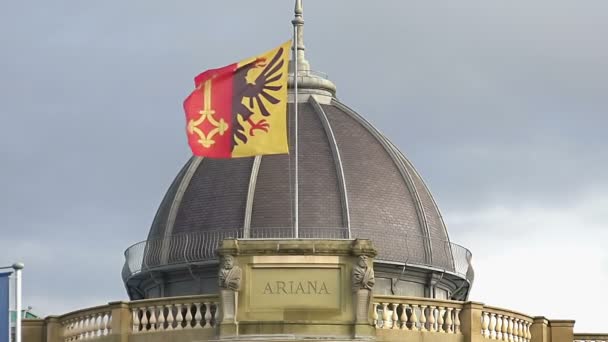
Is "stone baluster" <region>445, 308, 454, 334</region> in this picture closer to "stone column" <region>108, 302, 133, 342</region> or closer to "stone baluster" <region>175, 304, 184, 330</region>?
"stone baluster" <region>175, 304, 184, 330</region>

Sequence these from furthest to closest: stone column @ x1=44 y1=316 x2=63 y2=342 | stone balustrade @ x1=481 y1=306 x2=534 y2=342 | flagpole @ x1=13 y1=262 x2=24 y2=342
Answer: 1. stone column @ x1=44 y1=316 x2=63 y2=342
2. stone balustrade @ x1=481 y1=306 x2=534 y2=342
3. flagpole @ x1=13 y1=262 x2=24 y2=342

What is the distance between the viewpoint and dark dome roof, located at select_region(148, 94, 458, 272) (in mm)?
59000

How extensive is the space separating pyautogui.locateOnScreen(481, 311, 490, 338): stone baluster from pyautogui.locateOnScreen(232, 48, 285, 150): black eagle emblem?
6.65 meters

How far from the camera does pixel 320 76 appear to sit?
63.2 metres

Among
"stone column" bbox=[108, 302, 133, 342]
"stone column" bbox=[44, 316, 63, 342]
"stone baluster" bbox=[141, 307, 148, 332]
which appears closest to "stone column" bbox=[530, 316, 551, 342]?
"stone baluster" bbox=[141, 307, 148, 332]

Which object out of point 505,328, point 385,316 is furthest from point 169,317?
point 505,328

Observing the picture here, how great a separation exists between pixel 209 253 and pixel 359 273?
7605 millimetres

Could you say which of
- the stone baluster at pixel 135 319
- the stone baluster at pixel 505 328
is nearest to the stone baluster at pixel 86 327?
the stone baluster at pixel 135 319

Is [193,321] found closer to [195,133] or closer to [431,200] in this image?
[195,133]

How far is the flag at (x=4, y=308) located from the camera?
48781mm

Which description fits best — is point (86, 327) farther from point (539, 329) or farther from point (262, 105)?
point (539, 329)

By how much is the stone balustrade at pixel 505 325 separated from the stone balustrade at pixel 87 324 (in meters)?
8.72

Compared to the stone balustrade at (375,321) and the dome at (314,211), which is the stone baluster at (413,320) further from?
the dome at (314,211)

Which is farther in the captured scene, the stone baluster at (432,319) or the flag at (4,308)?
the stone baluster at (432,319)
